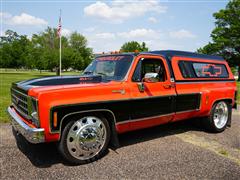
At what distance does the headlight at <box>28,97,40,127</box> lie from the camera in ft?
11.6

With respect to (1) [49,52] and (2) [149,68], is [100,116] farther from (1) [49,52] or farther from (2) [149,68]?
(1) [49,52]

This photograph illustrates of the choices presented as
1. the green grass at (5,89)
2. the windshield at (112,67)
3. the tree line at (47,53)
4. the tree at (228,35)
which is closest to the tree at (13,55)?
the tree line at (47,53)

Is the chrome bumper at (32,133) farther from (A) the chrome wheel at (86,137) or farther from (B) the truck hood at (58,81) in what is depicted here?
(B) the truck hood at (58,81)

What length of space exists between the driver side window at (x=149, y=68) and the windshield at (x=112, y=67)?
0.73ft

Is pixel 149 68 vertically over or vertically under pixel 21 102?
over

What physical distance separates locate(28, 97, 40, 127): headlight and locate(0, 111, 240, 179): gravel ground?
81cm

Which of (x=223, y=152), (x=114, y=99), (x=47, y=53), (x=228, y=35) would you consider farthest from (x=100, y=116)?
(x=228, y=35)

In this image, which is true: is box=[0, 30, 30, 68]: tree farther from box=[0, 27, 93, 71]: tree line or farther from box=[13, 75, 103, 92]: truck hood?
box=[13, 75, 103, 92]: truck hood

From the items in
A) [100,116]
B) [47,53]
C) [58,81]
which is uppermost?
[47,53]

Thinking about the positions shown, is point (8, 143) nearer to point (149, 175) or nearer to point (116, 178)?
point (116, 178)

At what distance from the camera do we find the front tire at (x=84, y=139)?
12.5 feet

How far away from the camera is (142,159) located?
4.27 metres

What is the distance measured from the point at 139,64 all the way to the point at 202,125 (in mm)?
2831

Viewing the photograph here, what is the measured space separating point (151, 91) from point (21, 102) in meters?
2.42
